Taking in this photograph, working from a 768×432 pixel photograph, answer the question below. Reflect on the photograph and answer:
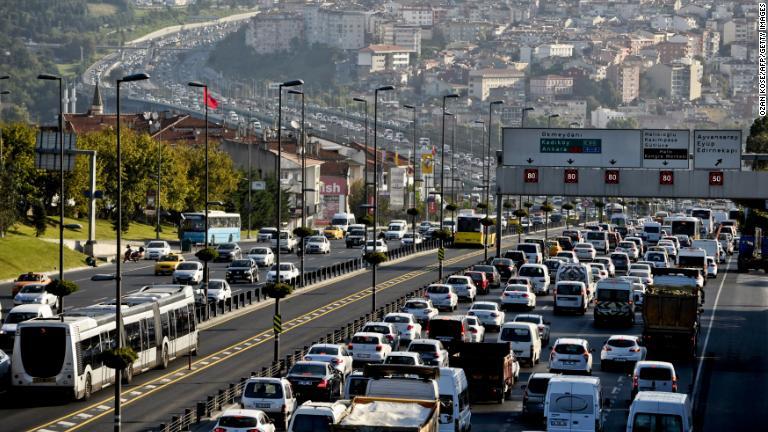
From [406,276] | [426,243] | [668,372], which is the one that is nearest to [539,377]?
[668,372]

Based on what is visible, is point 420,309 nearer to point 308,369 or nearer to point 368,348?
point 368,348

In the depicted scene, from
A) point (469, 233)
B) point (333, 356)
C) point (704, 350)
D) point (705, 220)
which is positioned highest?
point (705, 220)

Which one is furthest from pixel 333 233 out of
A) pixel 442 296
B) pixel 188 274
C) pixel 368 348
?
pixel 368 348

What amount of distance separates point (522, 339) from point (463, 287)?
23.6 m

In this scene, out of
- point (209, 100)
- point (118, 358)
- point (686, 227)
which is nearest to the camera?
point (118, 358)

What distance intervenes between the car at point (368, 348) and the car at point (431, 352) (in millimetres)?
2504

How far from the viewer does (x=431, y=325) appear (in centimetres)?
6212

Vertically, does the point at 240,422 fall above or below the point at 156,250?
below

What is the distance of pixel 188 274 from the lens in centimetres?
8862

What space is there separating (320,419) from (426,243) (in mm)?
85466

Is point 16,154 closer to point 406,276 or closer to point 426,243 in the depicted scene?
point 426,243

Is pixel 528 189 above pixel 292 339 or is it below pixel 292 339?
above

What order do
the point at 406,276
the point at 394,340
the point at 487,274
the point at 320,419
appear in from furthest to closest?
the point at 406,276
the point at 487,274
the point at 394,340
the point at 320,419

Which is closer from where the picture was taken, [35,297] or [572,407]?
[572,407]
